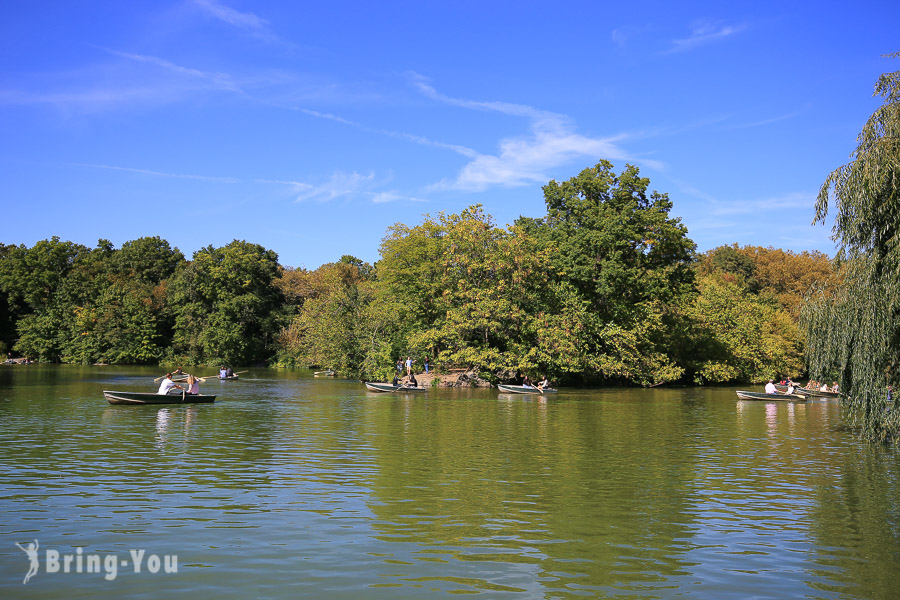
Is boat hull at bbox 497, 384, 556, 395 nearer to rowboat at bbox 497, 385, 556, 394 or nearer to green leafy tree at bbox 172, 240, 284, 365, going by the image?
rowboat at bbox 497, 385, 556, 394

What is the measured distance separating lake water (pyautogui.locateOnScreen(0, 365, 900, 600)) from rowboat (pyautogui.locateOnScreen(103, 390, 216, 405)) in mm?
4442

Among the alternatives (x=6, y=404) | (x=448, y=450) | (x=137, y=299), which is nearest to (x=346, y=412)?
(x=448, y=450)

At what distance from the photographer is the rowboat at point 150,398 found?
1168 inches

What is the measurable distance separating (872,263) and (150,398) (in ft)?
90.9

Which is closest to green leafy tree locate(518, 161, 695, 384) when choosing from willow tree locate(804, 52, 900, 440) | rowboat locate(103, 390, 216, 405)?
rowboat locate(103, 390, 216, 405)

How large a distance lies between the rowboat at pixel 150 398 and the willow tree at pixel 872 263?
25881mm

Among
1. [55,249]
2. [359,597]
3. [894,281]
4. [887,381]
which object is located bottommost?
[359,597]

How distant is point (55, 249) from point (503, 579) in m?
98.6

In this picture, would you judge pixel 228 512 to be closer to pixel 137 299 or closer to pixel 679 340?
pixel 679 340

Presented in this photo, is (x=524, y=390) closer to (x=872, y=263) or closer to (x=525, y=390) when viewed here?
(x=525, y=390)

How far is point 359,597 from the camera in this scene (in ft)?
27.2

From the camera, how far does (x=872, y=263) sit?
1712 centimetres

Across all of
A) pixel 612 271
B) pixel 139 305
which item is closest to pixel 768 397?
pixel 612 271

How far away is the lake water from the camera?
29.0 feet
